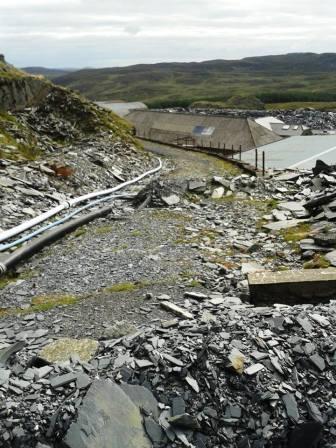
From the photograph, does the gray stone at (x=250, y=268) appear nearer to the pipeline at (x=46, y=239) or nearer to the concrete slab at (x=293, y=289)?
the concrete slab at (x=293, y=289)

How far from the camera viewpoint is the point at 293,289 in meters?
9.91

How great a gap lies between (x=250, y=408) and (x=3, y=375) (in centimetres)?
370

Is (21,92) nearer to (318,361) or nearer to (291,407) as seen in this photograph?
(318,361)

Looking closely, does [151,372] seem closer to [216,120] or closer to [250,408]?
[250,408]

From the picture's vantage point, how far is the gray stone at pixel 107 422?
615 centimetres

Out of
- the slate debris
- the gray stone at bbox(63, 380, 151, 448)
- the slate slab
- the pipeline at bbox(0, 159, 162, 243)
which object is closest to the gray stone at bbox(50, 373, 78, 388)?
A: the slate debris

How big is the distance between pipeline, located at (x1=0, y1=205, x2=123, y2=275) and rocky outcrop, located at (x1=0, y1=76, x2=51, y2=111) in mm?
13793

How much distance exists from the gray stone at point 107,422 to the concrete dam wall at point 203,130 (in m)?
38.4

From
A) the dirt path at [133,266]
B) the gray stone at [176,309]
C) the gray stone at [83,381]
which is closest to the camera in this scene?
the gray stone at [83,381]

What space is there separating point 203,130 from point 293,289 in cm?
4780

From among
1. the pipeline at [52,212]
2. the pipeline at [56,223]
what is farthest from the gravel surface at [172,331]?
the pipeline at [52,212]

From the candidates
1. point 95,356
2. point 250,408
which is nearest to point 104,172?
point 95,356

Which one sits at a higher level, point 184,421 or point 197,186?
point 197,186

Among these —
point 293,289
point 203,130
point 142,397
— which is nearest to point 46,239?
point 293,289
